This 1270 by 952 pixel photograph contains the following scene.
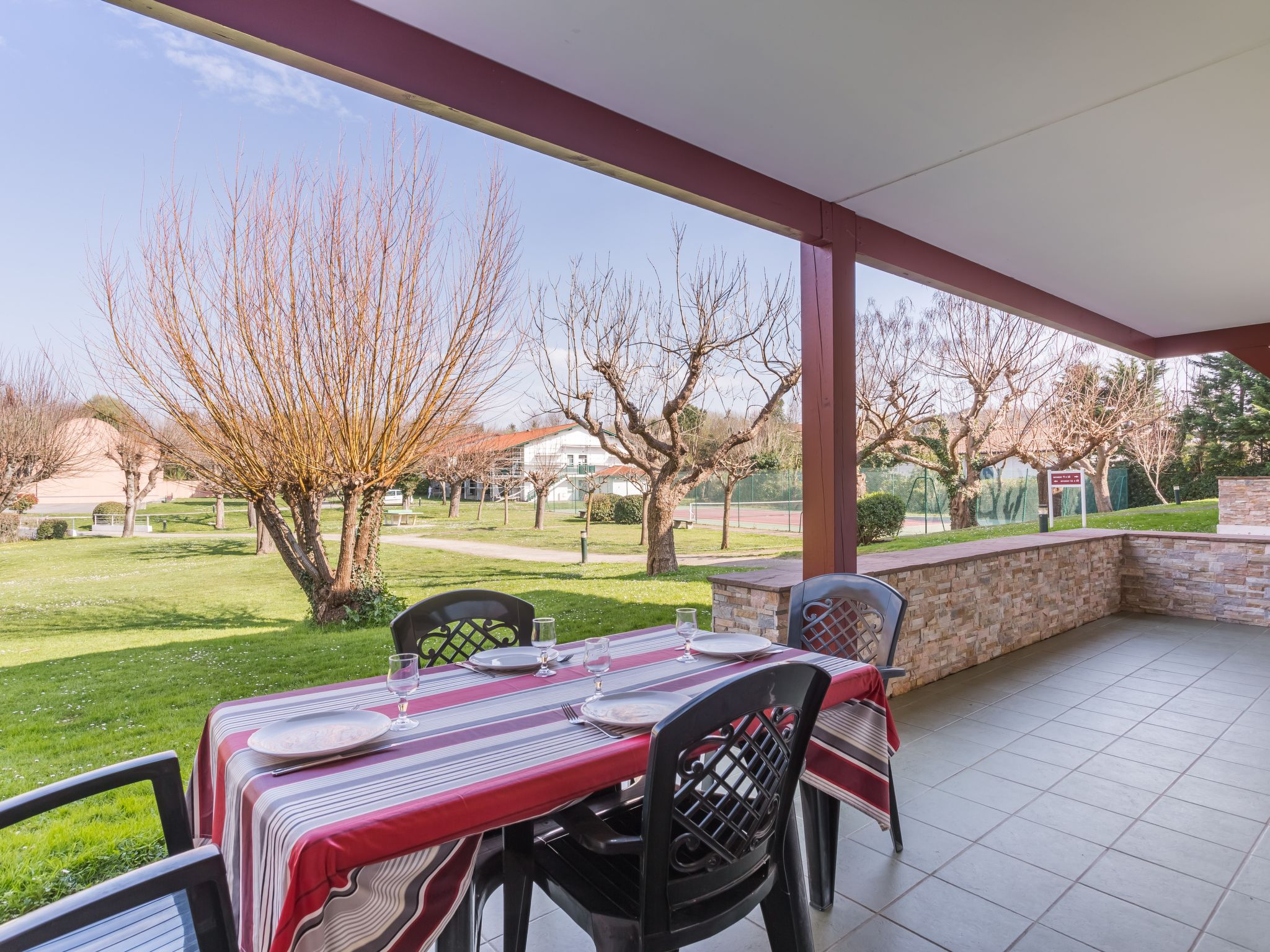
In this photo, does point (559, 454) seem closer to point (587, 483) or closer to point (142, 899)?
point (587, 483)

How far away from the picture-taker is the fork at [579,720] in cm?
145

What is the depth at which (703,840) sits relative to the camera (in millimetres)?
1320

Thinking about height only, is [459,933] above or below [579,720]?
below

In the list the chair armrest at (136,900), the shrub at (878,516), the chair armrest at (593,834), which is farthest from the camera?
the shrub at (878,516)

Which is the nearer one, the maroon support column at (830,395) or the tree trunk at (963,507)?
the maroon support column at (830,395)

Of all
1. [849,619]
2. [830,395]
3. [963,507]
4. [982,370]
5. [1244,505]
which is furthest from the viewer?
[963,507]

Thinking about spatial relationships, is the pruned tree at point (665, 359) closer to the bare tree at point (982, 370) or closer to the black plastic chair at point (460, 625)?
the bare tree at point (982, 370)

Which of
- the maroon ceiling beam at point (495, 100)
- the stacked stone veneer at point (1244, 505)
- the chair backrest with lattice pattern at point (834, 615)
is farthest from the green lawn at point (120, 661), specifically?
the stacked stone veneer at point (1244, 505)

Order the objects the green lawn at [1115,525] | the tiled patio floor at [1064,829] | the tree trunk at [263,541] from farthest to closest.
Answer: the green lawn at [1115,525] < the tree trunk at [263,541] < the tiled patio floor at [1064,829]

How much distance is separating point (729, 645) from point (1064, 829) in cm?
140

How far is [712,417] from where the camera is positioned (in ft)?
25.4

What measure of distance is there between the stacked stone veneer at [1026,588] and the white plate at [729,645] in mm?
1021

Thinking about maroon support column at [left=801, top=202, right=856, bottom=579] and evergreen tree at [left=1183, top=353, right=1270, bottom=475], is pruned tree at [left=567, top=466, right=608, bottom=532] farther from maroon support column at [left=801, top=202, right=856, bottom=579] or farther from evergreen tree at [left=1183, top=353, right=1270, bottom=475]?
evergreen tree at [left=1183, top=353, right=1270, bottom=475]

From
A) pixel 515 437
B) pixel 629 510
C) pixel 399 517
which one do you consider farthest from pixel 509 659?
pixel 629 510
